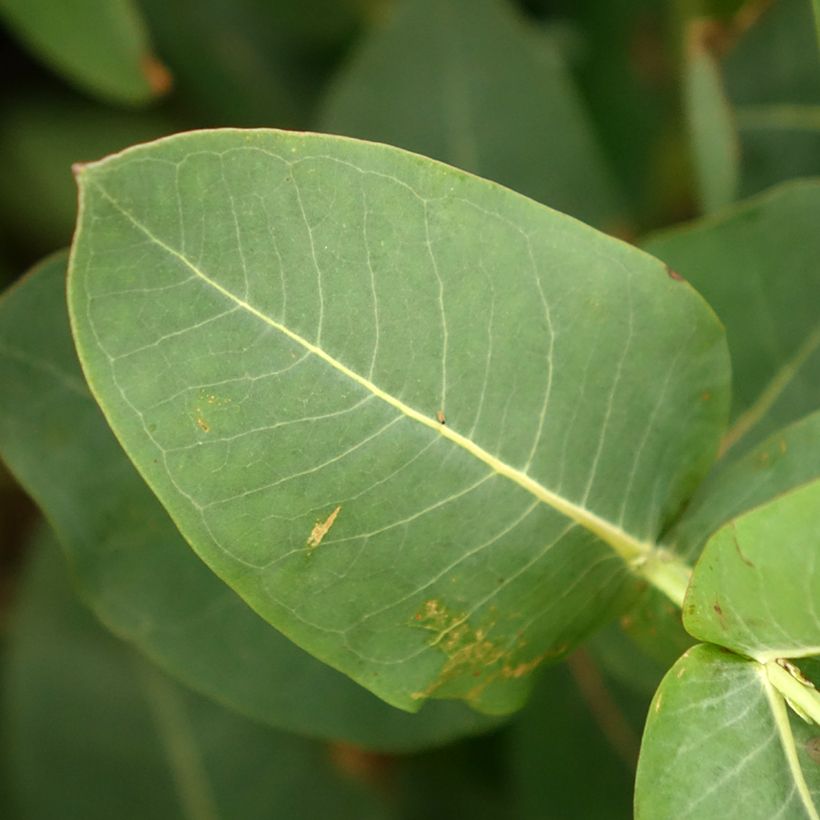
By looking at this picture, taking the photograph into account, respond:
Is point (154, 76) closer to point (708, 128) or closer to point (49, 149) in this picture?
point (49, 149)

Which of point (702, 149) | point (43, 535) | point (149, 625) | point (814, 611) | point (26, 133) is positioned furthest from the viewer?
point (26, 133)

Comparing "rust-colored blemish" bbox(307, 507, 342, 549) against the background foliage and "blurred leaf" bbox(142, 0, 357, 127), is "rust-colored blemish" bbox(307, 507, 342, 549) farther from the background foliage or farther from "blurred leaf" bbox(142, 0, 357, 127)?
"blurred leaf" bbox(142, 0, 357, 127)

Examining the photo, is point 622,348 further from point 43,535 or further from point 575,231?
point 43,535

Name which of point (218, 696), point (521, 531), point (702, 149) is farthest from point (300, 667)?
point (702, 149)

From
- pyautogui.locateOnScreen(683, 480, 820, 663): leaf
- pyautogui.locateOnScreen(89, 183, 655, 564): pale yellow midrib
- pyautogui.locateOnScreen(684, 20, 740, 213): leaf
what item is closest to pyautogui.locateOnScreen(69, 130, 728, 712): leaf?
pyautogui.locateOnScreen(89, 183, 655, 564): pale yellow midrib

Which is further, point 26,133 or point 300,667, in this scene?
point 26,133
